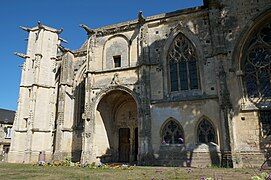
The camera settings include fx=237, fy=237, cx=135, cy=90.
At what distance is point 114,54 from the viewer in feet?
55.0

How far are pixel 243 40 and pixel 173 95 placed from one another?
4.86 metres

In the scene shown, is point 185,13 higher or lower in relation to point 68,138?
higher

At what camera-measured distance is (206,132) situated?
12906 mm

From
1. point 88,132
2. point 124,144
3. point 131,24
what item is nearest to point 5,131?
point 88,132

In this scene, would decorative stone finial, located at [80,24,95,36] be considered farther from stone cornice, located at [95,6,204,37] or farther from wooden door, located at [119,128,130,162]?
wooden door, located at [119,128,130,162]

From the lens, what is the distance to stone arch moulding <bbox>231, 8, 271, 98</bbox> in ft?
41.4

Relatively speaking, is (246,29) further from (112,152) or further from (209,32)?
(112,152)

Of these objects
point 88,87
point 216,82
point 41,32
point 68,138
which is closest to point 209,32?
point 216,82

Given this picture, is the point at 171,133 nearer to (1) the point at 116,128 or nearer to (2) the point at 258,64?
(1) the point at 116,128

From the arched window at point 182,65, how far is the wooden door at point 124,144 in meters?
4.85

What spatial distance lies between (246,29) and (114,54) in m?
8.48

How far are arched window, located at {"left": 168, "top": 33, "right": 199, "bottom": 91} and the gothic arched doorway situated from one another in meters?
3.46

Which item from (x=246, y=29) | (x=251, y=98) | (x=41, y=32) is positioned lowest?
(x=251, y=98)

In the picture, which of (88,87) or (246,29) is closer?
(246,29)
